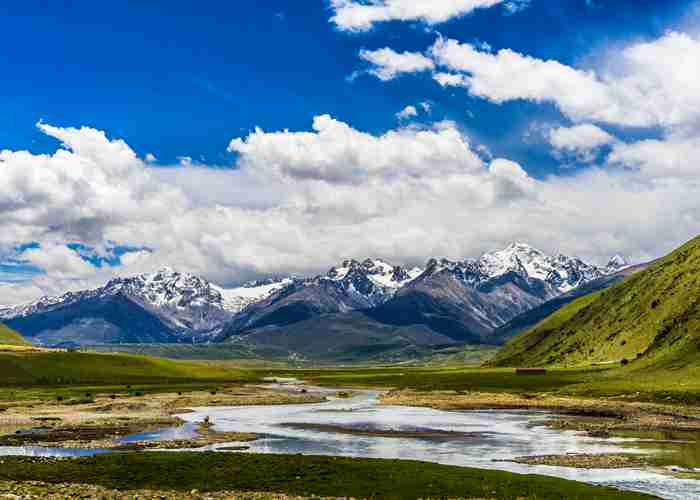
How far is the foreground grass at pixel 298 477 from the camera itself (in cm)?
5128

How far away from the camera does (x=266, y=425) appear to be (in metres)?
106

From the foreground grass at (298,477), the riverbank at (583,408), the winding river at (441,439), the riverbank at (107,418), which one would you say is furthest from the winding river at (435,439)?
the foreground grass at (298,477)

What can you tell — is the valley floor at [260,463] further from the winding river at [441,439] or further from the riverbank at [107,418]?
the winding river at [441,439]

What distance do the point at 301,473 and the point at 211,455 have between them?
41.8 ft

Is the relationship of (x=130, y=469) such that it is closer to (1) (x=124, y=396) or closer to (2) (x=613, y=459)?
(2) (x=613, y=459)

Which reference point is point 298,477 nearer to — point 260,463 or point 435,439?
point 260,463

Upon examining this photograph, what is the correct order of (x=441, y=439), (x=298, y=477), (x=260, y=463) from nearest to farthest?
1. (x=298, y=477)
2. (x=260, y=463)
3. (x=441, y=439)

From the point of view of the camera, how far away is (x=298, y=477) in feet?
188

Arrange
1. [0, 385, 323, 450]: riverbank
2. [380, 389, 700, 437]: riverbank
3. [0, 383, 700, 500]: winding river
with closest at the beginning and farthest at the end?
[0, 383, 700, 500]: winding river, [0, 385, 323, 450]: riverbank, [380, 389, 700, 437]: riverbank

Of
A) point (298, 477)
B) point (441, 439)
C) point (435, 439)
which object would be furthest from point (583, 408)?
point (298, 477)

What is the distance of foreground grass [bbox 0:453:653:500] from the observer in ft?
168

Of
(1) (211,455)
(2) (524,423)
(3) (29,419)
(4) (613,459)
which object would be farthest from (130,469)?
(2) (524,423)

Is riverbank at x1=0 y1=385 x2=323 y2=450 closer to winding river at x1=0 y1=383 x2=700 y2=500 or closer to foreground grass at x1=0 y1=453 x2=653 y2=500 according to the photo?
winding river at x1=0 y1=383 x2=700 y2=500

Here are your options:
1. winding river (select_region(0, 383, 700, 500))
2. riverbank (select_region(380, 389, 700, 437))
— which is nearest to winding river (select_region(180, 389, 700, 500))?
winding river (select_region(0, 383, 700, 500))
